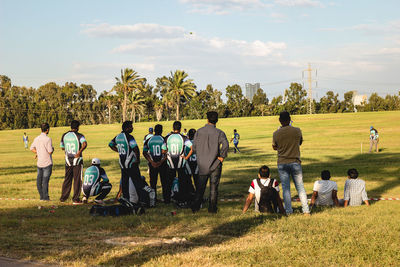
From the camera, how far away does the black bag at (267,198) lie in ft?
29.0

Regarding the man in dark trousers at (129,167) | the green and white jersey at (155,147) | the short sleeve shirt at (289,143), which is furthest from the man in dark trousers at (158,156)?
the short sleeve shirt at (289,143)

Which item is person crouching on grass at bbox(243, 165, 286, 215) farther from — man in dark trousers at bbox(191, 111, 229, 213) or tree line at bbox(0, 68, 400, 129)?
tree line at bbox(0, 68, 400, 129)

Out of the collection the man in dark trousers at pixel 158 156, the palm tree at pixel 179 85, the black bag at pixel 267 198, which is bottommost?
the black bag at pixel 267 198

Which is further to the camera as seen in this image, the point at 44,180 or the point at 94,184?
the point at 44,180

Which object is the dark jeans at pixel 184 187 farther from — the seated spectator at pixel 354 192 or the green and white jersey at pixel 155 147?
the seated spectator at pixel 354 192

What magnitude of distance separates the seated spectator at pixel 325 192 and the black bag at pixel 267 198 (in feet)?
5.22

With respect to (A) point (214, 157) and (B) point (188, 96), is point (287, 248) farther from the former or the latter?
(B) point (188, 96)

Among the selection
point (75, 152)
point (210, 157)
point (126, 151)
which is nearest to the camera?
point (210, 157)

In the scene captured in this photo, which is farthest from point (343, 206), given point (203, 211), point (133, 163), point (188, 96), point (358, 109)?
point (358, 109)

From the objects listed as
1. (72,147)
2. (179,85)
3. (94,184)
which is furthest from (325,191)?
(179,85)

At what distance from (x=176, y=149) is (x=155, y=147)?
0.53m

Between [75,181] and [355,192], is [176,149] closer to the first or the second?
[75,181]

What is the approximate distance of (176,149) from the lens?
10.8 meters

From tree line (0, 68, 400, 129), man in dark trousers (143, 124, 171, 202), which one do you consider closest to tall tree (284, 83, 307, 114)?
tree line (0, 68, 400, 129)
